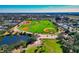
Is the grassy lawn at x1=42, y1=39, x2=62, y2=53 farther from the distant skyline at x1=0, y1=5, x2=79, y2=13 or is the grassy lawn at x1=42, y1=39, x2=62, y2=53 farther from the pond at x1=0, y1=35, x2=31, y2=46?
the distant skyline at x1=0, y1=5, x2=79, y2=13

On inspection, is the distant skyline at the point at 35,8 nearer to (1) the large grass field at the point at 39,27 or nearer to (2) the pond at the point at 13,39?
(1) the large grass field at the point at 39,27

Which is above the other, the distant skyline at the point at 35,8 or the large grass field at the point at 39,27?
the distant skyline at the point at 35,8

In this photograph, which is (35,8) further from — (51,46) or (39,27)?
(51,46)

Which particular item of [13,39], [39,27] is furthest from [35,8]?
[13,39]

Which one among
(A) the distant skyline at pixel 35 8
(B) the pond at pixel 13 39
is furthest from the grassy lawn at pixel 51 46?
(A) the distant skyline at pixel 35 8
